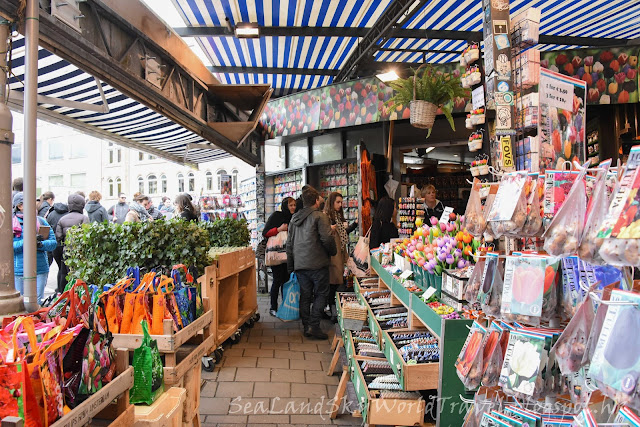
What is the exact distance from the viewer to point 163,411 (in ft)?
7.29

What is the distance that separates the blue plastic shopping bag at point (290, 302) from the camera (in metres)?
6.27

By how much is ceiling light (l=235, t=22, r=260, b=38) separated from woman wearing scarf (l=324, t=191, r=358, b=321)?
8.52 feet

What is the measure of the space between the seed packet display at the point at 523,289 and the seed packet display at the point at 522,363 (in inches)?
2.9

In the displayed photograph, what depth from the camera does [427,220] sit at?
21.5ft

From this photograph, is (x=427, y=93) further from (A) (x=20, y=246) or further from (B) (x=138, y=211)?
(B) (x=138, y=211)

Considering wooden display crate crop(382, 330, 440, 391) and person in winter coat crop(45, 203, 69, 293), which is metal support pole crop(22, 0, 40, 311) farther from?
person in winter coat crop(45, 203, 69, 293)

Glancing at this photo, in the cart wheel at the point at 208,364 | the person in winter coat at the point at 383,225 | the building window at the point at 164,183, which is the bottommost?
the cart wheel at the point at 208,364

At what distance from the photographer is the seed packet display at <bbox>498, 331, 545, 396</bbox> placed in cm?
159

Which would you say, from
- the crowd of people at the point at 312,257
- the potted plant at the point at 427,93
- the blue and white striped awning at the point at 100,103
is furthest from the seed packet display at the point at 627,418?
the crowd of people at the point at 312,257

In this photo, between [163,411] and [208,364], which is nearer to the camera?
[163,411]

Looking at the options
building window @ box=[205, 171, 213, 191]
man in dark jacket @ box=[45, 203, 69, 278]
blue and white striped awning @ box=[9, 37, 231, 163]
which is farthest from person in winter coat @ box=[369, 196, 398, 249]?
building window @ box=[205, 171, 213, 191]

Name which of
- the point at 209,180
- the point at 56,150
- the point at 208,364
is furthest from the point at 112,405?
the point at 56,150

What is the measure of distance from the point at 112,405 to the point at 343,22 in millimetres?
6629

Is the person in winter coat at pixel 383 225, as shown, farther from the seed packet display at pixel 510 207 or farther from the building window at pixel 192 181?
the building window at pixel 192 181
